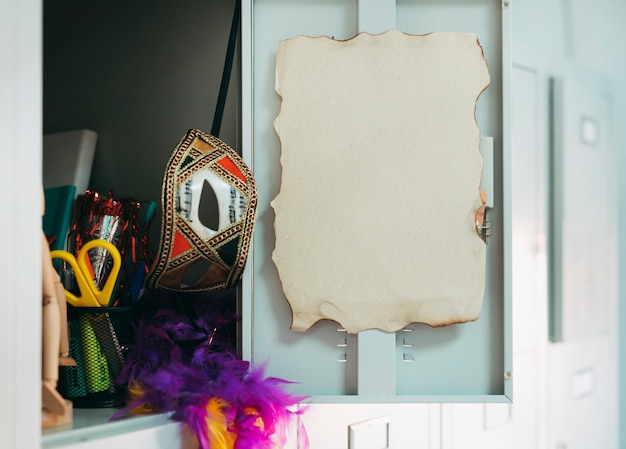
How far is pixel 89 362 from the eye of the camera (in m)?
0.94

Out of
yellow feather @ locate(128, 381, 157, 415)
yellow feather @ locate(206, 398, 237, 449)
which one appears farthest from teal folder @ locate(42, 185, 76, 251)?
yellow feather @ locate(206, 398, 237, 449)

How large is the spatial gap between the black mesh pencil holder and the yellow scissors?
12 millimetres

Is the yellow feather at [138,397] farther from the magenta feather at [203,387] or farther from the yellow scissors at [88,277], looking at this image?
the yellow scissors at [88,277]

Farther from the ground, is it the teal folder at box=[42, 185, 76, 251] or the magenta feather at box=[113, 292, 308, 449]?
the teal folder at box=[42, 185, 76, 251]

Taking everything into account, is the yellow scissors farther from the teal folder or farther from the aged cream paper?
the aged cream paper

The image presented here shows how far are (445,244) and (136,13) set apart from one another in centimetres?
79

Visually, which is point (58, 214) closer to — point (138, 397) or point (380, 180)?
point (138, 397)

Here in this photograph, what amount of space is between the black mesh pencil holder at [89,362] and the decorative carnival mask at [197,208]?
89mm

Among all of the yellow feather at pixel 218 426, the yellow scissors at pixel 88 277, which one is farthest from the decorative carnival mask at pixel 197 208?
the yellow feather at pixel 218 426

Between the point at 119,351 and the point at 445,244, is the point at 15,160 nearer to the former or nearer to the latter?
the point at 119,351

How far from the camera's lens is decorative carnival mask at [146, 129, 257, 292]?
0.90 metres

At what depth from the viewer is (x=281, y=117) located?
981 millimetres

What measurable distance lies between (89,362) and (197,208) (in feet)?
0.84

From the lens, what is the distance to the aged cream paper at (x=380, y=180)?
0.97m
